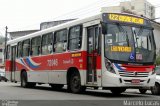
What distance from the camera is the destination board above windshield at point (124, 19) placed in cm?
1544

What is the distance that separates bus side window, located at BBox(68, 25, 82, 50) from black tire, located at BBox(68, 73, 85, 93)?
4.08 ft

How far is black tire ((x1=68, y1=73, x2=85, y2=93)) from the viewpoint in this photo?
1675 cm

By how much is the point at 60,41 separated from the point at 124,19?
13.1 feet

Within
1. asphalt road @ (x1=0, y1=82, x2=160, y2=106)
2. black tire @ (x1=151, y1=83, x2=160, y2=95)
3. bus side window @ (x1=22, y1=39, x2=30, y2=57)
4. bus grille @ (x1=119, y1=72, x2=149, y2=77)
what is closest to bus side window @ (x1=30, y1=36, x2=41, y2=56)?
bus side window @ (x1=22, y1=39, x2=30, y2=57)

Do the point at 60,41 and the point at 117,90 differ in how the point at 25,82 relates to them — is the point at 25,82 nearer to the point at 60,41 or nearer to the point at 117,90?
the point at 60,41

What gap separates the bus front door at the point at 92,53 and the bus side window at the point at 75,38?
0.67 meters

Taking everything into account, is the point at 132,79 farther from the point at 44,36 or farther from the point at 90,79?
the point at 44,36

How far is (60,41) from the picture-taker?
1861cm

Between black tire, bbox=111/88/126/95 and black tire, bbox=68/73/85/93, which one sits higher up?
black tire, bbox=68/73/85/93

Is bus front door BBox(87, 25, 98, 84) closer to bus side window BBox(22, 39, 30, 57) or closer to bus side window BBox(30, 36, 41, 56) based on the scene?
bus side window BBox(30, 36, 41, 56)

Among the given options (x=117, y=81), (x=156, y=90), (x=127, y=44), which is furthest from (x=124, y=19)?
(x=156, y=90)

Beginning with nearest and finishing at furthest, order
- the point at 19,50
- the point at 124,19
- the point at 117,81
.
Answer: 1. the point at 117,81
2. the point at 124,19
3. the point at 19,50

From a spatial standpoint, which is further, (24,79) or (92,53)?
(24,79)

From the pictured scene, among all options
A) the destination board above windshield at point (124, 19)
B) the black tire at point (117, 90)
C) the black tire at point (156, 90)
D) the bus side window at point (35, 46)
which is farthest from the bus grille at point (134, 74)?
the bus side window at point (35, 46)
